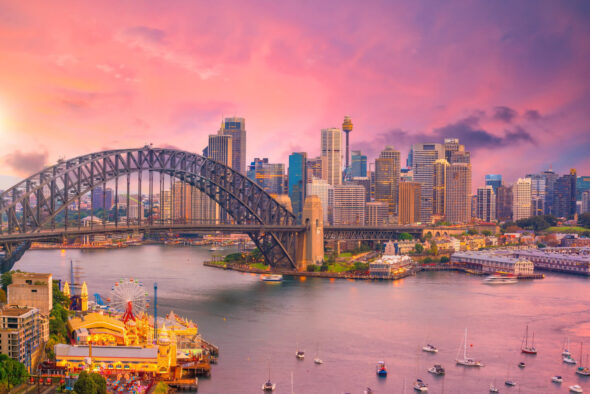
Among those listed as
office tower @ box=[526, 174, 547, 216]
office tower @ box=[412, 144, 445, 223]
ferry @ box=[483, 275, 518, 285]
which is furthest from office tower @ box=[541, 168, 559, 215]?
ferry @ box=[483, 275, 518, 285]

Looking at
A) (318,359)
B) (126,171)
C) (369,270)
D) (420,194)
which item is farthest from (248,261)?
(420,194)

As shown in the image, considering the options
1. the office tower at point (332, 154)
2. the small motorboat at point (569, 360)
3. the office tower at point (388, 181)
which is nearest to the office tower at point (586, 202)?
the office tower at point (388, 181)

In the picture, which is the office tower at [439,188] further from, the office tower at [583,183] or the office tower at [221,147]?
the office tower at [583,183]

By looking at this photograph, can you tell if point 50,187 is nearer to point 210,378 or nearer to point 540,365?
point 210,378

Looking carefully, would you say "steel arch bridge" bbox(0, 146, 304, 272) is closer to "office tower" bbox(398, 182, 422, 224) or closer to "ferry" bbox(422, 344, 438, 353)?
"ferry" bbox(422, 344, 438, 353)

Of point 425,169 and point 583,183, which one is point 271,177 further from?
point 583,183

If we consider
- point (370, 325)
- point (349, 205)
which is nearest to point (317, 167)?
point (349, 205)
